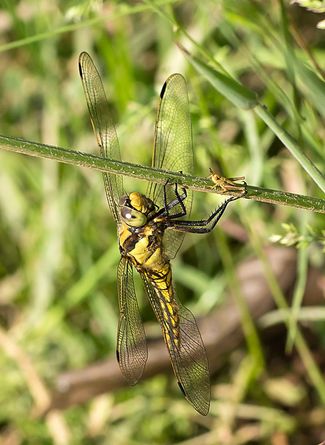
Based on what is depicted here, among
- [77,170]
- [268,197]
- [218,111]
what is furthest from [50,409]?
[268,197]

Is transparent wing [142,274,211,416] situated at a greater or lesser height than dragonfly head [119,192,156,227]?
lesser

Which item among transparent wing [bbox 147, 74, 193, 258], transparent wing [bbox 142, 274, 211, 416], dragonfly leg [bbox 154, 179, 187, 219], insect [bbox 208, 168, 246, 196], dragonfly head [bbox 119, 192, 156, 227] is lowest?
transparent wing [bbox 142, 274, 211, 416]

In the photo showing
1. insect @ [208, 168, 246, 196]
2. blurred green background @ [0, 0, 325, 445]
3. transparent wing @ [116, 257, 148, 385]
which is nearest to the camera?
insect @ [208, 168, 246, 196]

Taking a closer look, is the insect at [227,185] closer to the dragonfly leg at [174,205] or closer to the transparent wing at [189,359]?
the dragonfly leg at [174,205]

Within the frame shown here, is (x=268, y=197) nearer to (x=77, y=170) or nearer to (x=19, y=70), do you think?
(x=77, y=170)

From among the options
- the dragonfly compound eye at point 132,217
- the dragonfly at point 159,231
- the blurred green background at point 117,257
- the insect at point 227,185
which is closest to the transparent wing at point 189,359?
the dragonfly at point 159,231

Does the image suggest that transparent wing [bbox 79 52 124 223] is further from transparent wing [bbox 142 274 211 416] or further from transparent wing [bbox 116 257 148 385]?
transparent wing [bbox 142 274 211 416]

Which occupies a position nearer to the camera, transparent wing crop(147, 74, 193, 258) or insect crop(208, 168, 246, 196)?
insect crop(208, 168, 246, 196)

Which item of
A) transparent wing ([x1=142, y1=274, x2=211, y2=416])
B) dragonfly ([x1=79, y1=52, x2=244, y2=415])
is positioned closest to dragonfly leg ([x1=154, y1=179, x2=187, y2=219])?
dragonfly ([x1=79, y1=52, x2=244, y2=415])
